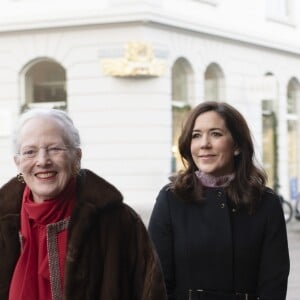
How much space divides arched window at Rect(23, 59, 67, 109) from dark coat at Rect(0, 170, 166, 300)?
1979 cm

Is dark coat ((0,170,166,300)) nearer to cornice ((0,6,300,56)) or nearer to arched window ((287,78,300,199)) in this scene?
cornice ((0,6,300,56))

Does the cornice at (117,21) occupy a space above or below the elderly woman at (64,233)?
above

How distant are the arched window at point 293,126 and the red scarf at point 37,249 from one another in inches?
1010

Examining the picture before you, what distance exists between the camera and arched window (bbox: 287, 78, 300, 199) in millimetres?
29197

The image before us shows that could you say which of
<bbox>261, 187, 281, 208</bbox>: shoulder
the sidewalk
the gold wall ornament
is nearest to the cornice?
the gold wall ornament

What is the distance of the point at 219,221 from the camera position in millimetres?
3932

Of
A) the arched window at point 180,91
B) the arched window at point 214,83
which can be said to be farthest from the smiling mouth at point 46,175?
the arched window at point 214,83

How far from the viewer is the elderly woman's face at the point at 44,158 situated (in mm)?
3131

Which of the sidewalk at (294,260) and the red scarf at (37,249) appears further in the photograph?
the sidewalk at (294,260)

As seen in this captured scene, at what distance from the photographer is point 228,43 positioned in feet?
83.1

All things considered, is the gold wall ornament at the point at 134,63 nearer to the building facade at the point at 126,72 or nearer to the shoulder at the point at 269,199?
the building facade at the point at 126,72

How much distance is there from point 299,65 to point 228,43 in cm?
505

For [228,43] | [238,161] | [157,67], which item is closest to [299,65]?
[228,43]

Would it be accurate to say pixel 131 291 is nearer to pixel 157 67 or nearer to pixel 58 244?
pixel 58 244
